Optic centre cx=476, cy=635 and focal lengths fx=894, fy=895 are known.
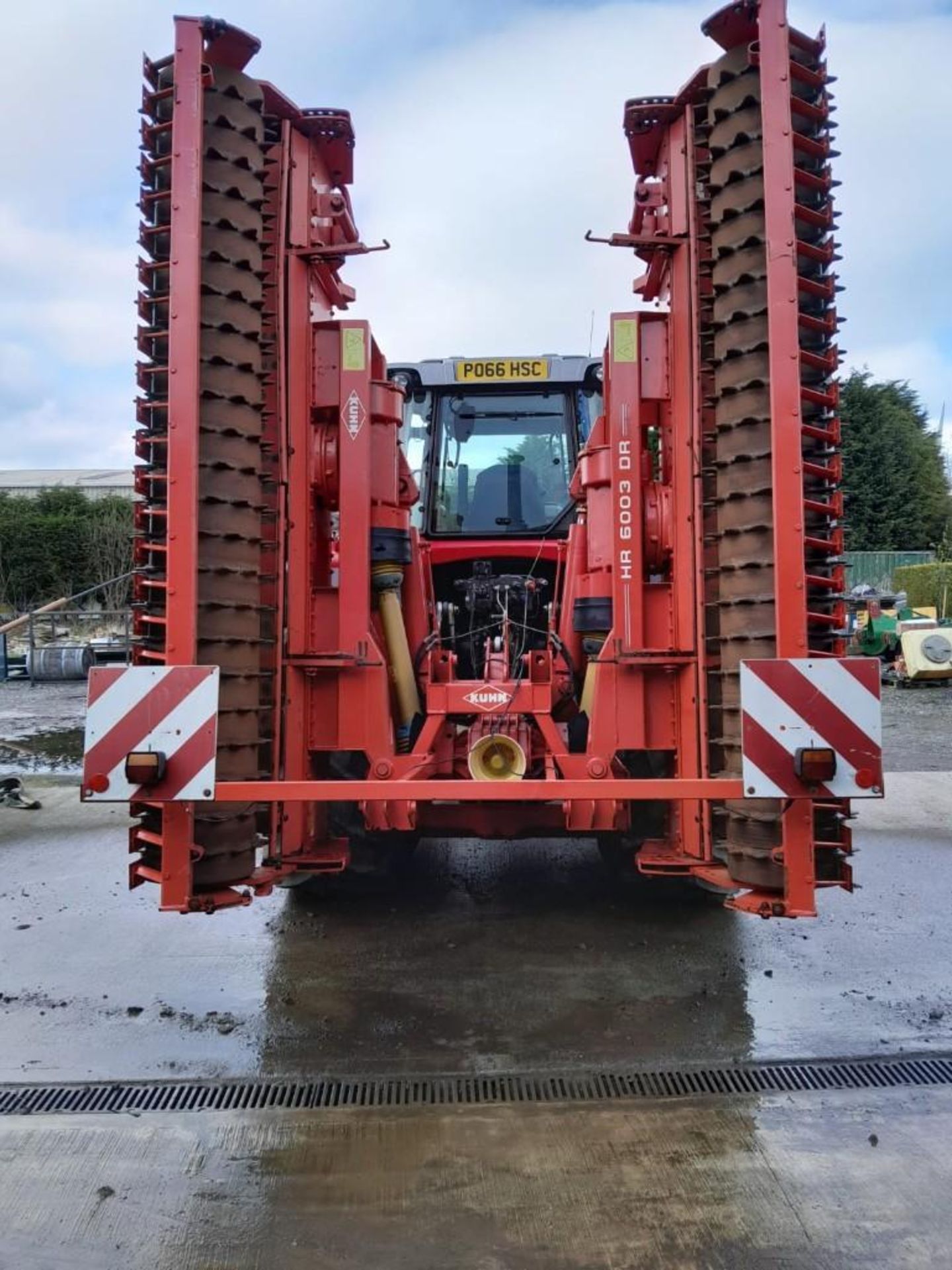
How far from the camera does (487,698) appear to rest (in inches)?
157

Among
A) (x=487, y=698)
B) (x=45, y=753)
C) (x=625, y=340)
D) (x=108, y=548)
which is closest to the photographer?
(x=625, y=340)

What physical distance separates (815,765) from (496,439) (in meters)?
3.14

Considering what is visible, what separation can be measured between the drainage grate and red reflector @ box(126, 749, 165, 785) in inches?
43.8

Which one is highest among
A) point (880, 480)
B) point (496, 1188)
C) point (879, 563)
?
point (880, 480)

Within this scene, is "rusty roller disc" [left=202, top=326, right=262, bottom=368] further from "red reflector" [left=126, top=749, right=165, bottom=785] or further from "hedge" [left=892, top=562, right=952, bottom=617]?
"hedge" [left=892, top=562, right=952, bottom=617]

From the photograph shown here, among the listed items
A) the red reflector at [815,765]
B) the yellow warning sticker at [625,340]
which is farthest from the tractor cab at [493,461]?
the red reflector at [815,765]

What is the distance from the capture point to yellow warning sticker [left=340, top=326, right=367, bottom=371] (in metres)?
3.74

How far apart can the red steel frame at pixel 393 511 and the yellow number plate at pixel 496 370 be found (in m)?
1.38

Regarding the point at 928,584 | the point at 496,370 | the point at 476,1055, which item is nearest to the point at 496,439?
the point at 496,370

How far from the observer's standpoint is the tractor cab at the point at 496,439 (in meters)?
5.32

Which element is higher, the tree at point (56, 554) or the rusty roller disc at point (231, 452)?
the tree at point (56, 554)

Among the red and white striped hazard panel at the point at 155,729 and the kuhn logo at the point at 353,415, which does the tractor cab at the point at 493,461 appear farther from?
the red and white striped hazard panel at the point at 155,729

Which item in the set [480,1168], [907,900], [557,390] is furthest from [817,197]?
[907,900]

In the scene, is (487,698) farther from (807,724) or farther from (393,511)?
(807,724)
